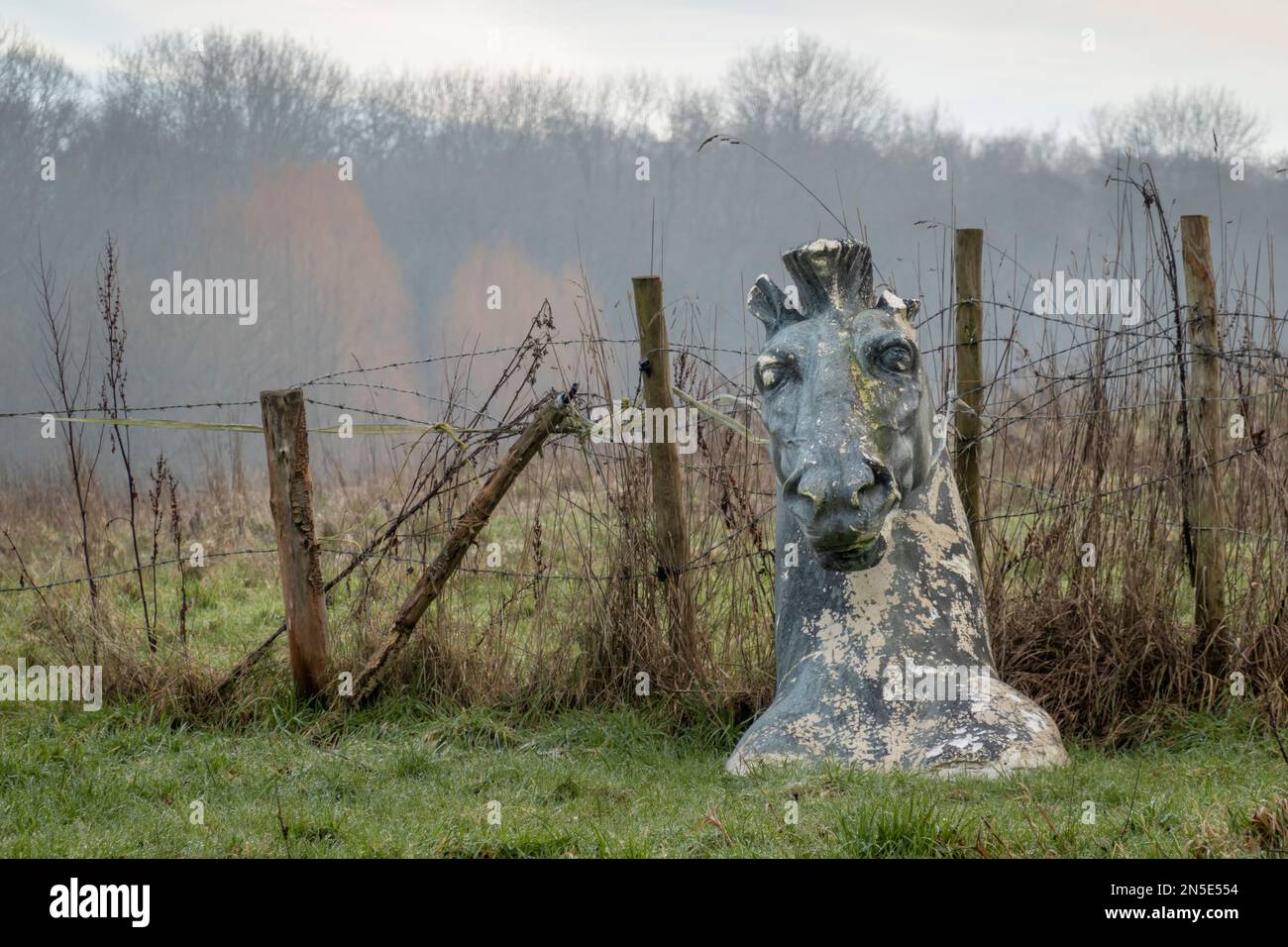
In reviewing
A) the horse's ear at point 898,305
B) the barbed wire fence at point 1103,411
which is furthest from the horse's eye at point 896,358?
the barbed wire fence at point 1103,411

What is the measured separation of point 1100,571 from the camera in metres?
5.70

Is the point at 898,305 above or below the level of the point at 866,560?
above

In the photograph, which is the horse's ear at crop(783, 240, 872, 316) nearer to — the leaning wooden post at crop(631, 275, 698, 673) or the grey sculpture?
the grey sculpture

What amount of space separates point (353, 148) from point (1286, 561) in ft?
122

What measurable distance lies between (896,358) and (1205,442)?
8.22 ft

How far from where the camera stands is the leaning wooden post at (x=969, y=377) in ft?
18.9

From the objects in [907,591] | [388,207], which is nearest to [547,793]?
[907,591]

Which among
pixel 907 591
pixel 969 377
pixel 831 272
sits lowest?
pixel 907 591

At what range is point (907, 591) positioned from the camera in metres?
4.23

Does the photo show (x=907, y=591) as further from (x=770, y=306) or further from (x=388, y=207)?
(x=388, y=207)

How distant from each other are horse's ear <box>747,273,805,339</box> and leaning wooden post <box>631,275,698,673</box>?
157cm

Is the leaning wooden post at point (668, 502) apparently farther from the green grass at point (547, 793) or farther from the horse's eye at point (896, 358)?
the horse's eye at point (896, 358)
